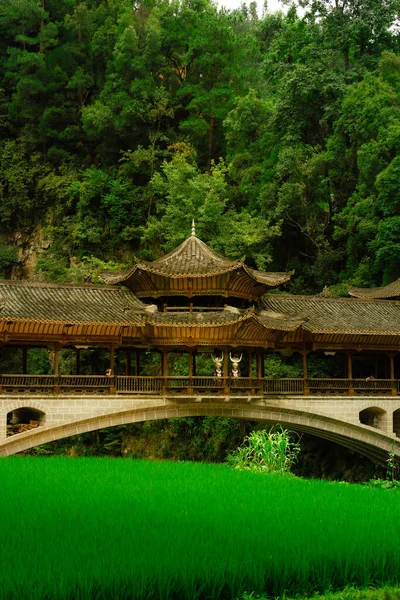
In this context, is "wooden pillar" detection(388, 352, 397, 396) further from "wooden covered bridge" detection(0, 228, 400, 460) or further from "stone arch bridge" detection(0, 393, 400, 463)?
"stone arch bridge" detection(0, 393, 400, 463)

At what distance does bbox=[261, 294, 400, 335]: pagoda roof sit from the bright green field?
35.9 feet

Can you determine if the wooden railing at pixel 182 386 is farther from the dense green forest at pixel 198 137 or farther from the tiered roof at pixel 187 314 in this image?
the dense green forest at pixel 198 137

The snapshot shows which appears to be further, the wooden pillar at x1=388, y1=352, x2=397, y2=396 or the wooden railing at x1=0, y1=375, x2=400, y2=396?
the wooden pillar at x1=388, y1=352, x2=397, y2=396

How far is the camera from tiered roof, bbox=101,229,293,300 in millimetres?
26500

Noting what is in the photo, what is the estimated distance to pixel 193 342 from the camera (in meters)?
26.2

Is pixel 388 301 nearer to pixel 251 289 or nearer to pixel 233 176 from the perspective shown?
pixel 251 289

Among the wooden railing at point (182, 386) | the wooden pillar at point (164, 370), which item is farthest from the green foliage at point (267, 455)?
the wooden pillar at point (164, 370)

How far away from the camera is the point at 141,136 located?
1825 inches

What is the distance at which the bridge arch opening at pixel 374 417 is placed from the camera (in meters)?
28.8

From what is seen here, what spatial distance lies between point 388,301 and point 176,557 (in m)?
23.1

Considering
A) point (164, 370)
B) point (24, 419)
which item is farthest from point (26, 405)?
point (164, 370)

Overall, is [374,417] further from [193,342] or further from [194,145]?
[194,145]

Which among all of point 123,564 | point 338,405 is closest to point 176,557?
point 123,564

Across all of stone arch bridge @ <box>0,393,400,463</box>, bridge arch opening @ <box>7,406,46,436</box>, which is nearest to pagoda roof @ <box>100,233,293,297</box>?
stone arch bridge @ <box>0,393,400,463</box>
